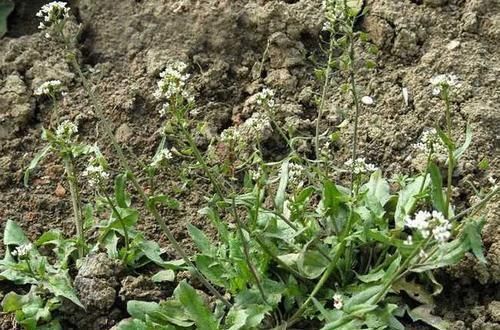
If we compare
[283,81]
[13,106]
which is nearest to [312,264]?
[283,81]

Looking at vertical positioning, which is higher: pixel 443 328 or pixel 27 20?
pixel 27 20

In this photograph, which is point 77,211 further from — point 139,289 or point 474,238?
point 474,238

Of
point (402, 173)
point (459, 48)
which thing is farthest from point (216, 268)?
point (459, 48)

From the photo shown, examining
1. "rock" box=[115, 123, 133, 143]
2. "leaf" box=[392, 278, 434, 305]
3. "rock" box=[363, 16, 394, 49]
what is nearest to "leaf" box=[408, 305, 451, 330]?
"leaf" box=[392, 278, 434, 305]

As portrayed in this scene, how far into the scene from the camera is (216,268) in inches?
137

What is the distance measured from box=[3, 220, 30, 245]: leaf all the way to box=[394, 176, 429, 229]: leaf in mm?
1551

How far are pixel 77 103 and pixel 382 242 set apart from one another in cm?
180

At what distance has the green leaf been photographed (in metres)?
4.81

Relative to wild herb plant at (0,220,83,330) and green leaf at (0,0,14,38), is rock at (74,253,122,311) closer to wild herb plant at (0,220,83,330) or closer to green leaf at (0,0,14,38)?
wild herb plant at (0,220,83,330)

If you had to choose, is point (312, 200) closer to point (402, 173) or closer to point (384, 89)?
point (402, 173)

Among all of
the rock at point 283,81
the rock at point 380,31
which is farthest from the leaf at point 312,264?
the rock at point 380,31

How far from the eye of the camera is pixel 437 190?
11.0ft

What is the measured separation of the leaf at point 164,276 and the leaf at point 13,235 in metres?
0.60

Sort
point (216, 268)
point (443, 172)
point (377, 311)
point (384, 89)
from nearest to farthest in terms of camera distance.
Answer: point (377, 311) → point (216, 268) → point (443, 172) → point (384, 89)
